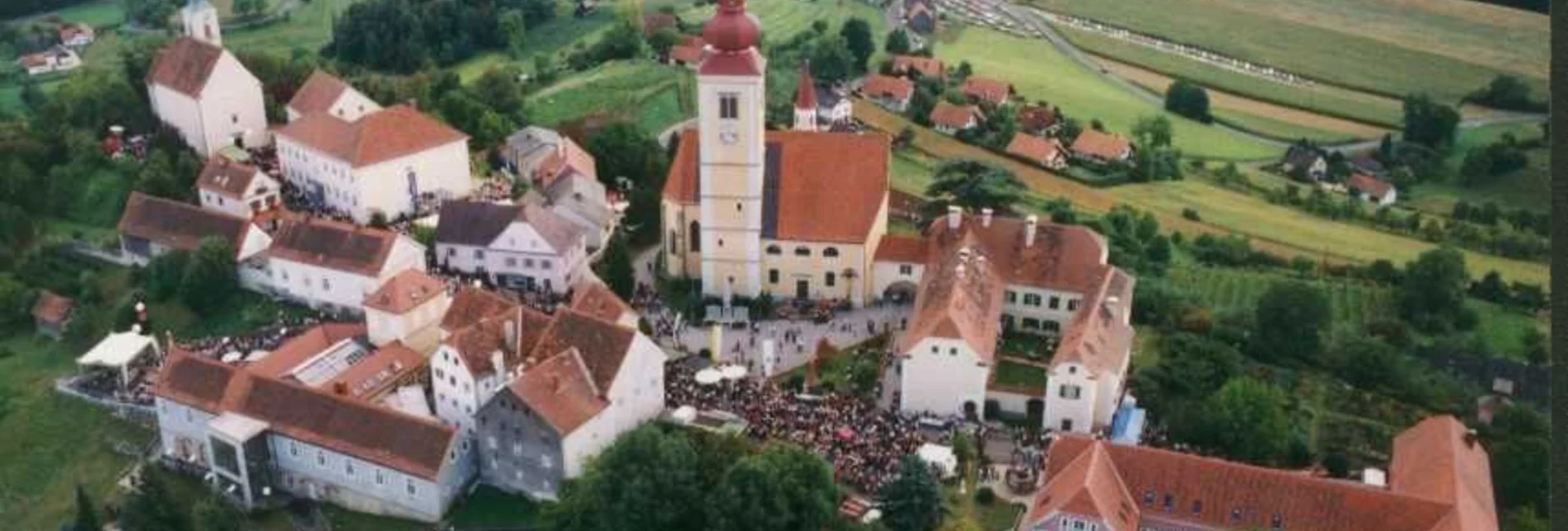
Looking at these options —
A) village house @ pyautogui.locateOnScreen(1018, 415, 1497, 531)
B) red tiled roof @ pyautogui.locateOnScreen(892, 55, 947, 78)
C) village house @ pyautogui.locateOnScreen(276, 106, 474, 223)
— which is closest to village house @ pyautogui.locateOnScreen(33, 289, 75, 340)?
village house @ pyautogui.locateOnScreen(276, 106, 474, 223)

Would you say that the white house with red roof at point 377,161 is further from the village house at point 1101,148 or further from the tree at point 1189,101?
the tree at point 1189,101

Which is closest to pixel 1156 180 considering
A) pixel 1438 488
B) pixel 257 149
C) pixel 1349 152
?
pixel 1349 152

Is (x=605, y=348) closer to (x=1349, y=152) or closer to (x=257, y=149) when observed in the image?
(x=257, y=149)

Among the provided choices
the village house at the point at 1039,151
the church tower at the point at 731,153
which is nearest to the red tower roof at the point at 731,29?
the church tower at the point at 731,153

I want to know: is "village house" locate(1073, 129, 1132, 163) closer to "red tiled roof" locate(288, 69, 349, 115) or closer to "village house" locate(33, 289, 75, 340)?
"red tiled roof" locate(288, 69, 349, 115)

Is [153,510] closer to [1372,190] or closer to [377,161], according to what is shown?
[377,161]

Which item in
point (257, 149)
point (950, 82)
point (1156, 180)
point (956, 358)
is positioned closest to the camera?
point (956, 358)
